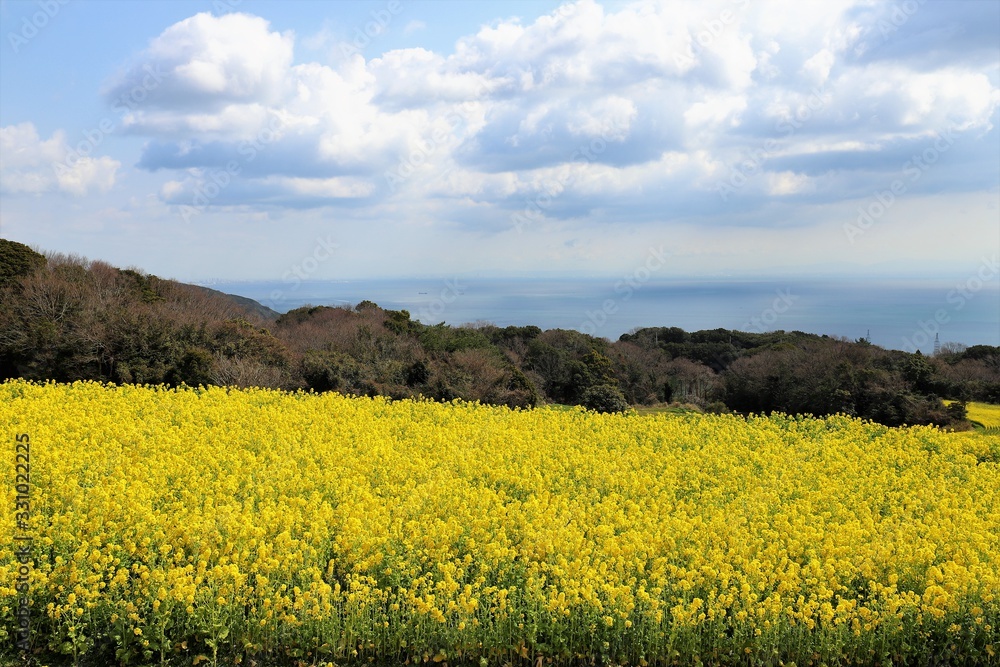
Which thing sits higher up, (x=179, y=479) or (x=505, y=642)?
(x=179, y=479)

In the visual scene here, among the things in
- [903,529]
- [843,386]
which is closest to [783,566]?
[903,529]

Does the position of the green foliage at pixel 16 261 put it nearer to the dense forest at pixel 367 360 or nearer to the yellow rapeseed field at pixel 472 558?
the dense forest at pixel 367 360

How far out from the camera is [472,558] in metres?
7.22

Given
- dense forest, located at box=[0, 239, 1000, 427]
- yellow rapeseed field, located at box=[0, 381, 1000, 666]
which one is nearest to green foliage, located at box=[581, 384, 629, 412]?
dense forest, located at box=[0, 239, 1000, 427]

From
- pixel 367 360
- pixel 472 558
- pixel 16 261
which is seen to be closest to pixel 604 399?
pixel 367 360

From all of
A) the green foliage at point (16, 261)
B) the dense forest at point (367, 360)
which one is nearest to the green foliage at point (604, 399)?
the dense forest at point (367, 360)

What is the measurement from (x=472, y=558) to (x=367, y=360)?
16844 mm

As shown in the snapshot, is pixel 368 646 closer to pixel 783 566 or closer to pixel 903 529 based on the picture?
pixel 783 566

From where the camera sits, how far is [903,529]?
8.00m

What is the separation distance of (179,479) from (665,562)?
18.3 feet

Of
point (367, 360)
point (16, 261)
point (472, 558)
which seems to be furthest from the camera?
point (16, 261)

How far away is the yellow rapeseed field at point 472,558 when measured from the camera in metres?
6.02

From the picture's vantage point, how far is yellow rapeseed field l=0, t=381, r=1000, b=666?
6023 mm

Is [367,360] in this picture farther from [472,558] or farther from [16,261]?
[472,558]
